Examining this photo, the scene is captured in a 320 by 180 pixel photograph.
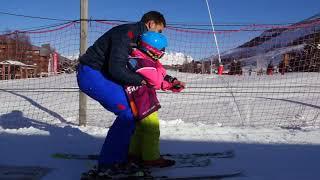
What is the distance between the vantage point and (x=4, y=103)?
1226 cm

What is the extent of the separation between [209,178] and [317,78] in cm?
1410

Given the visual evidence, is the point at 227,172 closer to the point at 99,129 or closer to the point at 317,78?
the point at 99,129

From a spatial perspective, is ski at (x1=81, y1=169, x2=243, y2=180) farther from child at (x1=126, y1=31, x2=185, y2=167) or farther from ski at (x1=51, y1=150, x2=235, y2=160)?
ski at (x1=51, y1=150, x2=235, y2=160)

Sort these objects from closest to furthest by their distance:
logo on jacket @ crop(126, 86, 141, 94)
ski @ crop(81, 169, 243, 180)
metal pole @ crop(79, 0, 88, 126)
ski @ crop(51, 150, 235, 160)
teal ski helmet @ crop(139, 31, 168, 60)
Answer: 1. ski @ crop(81, 169, 243, 180)
2. logo on jacket @ crop(126, 86, 141, 94)
3. teal ski helmet @ crop(139, 31, 168, 60)
4. ski @ crop(51, 150, 235, 160)
5. metal pole @ crop(79, 0, 88, 126)

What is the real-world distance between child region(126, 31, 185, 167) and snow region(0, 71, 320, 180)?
1.34 feet

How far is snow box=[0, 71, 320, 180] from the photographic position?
438 centimetres

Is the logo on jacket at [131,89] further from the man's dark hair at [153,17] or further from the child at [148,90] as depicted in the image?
the man's dark hair at [153,17]

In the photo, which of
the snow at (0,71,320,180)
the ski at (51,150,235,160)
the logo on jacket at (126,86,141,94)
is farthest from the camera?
the ski at (51,150,235,160)

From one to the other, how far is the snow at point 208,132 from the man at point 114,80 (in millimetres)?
505

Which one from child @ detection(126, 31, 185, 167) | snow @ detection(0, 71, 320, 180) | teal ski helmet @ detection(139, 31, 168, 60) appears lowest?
snow @ detection(0, 71, 320, 180)

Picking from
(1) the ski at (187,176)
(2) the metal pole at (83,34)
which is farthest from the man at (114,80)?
(2) the metal pole at (83,34)

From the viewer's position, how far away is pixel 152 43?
12.9 feet

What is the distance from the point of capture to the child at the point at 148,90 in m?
→ 3.83

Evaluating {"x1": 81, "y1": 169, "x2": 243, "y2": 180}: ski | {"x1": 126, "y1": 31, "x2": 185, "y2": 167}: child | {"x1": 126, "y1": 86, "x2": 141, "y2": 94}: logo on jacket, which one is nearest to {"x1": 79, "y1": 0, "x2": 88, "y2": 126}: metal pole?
{"x1": 126, "y1": 31, "x2": 185, "y2": 167}: child
